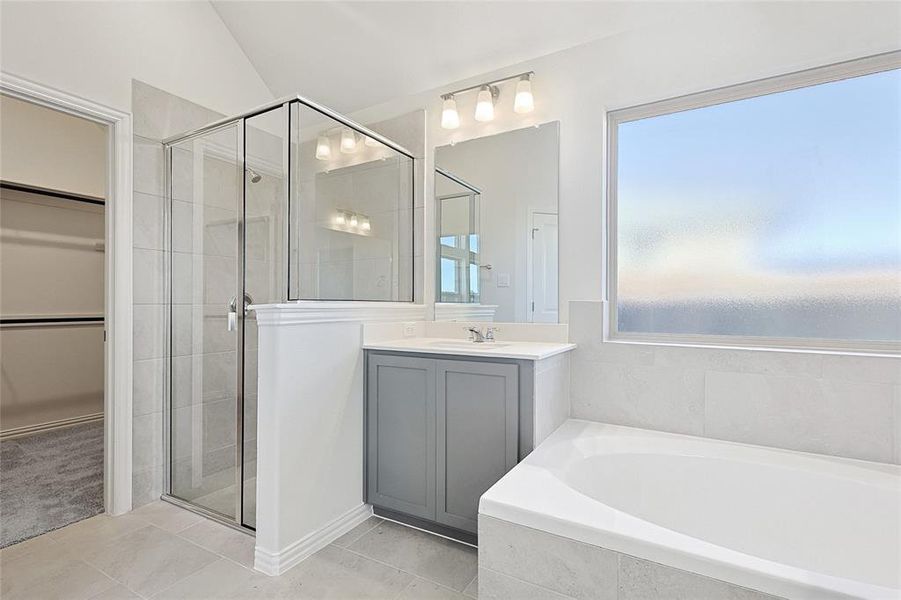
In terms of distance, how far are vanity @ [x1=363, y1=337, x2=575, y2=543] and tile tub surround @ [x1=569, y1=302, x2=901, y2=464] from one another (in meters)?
0.17

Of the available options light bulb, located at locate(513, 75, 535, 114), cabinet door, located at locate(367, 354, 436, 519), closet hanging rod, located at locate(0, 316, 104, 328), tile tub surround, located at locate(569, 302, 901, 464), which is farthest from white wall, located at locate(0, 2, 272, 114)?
tile tub surround, located at locate(569, 302, 901, 464)

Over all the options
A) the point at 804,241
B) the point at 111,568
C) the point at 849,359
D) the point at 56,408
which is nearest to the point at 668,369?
the point at 849,359

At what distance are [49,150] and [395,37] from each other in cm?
301

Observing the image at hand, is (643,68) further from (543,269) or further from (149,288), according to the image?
(149,288)

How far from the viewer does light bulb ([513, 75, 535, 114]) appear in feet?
7.57

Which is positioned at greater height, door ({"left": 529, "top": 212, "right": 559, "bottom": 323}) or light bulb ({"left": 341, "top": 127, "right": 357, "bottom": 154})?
light bulb ({"left": 341, "top": 127, "right": 357, "bottom": 154})

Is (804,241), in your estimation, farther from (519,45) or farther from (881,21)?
(519,45)

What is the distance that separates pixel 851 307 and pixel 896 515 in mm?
773

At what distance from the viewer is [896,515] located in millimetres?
1366

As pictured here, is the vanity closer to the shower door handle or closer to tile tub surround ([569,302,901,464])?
tile tub surround ([569,302,901,464])

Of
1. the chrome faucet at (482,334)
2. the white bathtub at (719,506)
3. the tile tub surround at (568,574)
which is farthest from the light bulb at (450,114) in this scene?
the tile tub surround at (568,574)

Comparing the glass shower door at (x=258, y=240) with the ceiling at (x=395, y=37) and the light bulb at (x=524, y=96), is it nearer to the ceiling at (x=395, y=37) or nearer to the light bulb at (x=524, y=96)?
the ceiling at (x=395, y=37)

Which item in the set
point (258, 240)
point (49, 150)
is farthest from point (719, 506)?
point (49, 150)

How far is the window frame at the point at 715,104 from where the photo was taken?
67.5 inches
